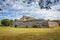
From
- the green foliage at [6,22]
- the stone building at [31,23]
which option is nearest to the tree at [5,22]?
the green foliage at [6,22]

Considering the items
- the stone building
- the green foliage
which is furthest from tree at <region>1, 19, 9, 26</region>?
the stone building

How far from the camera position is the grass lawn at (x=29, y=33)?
2.52m

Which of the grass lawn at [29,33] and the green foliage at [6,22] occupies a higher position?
the green foliage at [6,22]

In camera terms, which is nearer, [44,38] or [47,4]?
[44,38]

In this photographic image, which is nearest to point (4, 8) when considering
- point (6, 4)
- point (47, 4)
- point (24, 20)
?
point (6, 4)

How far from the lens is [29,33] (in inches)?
101

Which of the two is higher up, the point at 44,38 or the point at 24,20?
the point at 24,20

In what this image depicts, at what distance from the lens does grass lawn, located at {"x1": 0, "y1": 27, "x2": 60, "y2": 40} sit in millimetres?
2520

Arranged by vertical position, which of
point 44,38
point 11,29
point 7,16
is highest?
point 7,16

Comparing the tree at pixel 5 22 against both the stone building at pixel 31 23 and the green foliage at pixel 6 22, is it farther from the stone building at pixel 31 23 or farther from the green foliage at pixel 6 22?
the stone building at pixel 31 23

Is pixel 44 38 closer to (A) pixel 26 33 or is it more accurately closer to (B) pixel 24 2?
(A) pixel 26 33

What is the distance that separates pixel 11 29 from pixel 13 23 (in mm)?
118

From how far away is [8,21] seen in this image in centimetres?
261

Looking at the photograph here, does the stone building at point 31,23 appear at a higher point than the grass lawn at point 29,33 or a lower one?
higher
